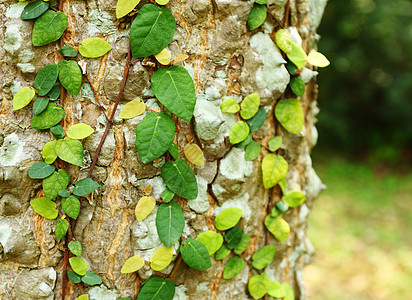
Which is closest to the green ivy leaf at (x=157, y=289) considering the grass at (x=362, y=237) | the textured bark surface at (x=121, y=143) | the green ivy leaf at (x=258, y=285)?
the textured bark surface at (x=121, y=143)

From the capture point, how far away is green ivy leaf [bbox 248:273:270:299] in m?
1.00

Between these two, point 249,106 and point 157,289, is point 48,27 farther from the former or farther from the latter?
point 157,289

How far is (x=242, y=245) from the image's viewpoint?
0.96 metres

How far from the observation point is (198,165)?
87 cm

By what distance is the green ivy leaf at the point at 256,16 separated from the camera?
0.85m

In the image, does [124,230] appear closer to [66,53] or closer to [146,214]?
[146,214]

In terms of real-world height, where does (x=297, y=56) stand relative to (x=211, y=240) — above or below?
above

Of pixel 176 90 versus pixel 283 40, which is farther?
pixel 283 40

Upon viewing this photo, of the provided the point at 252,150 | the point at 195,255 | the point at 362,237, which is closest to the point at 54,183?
the point at 195,255

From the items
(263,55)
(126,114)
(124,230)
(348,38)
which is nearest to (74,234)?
(124,230)

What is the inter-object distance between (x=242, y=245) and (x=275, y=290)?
0.21 m

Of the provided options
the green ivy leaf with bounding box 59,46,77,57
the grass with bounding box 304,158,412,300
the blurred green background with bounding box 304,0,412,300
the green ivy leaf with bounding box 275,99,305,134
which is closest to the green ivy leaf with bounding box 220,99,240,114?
the green ivy leaf with bounding box 275,99,305,134

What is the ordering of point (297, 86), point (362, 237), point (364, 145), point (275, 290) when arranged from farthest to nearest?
1. point (364, 145)
2. point (362, 237)
3. point (275, 290)
4. point (297, 86)

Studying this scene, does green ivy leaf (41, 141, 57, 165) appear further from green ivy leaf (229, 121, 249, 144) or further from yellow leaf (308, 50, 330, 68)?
yellow leaf (308, 50, 330, 68)
